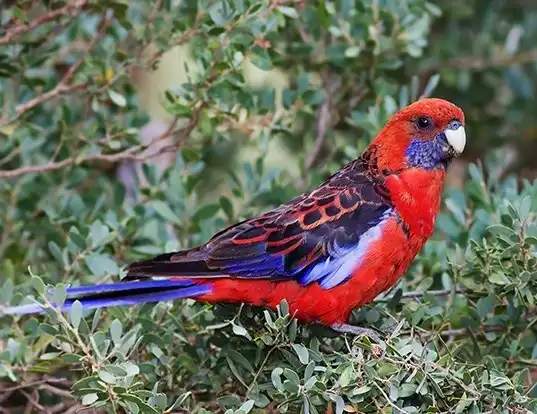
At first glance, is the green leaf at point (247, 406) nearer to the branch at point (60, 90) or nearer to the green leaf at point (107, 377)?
the green leaf at point (107, 377)

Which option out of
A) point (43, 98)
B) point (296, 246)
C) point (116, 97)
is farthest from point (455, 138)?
point (43, 98)

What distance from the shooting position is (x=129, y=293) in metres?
2.59

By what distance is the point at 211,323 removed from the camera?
2.70 metres

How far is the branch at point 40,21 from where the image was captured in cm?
309

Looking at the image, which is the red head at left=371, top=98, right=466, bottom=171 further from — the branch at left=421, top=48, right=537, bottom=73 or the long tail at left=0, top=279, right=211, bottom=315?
the branch at left=421, top=48, right=537, bottom=73

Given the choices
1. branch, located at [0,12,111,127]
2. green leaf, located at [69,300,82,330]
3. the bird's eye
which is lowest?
green leaf, located at [69,300,82,330]

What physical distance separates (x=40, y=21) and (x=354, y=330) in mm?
1517

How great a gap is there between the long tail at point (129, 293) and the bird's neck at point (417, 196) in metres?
0.62

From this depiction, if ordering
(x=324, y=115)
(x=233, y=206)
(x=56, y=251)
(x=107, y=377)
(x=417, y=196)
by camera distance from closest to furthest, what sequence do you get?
(x=107, y=377), (x=417, y=196), (x=56, y=251), (x=233, y=206), (x=324, y=115)

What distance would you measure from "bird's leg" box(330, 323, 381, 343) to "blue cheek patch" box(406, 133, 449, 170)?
0.54m

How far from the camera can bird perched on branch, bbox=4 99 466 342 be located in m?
2.58

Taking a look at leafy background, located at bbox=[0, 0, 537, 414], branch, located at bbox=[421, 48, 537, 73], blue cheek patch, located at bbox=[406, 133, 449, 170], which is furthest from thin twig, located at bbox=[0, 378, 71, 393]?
branch, located at bbox=[421, 48, 537, 73]

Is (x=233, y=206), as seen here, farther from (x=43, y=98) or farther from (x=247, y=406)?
(x=247, y=406)

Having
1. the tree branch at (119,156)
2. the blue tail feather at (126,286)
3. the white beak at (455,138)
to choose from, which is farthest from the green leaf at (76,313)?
the white beak at (455,138)
